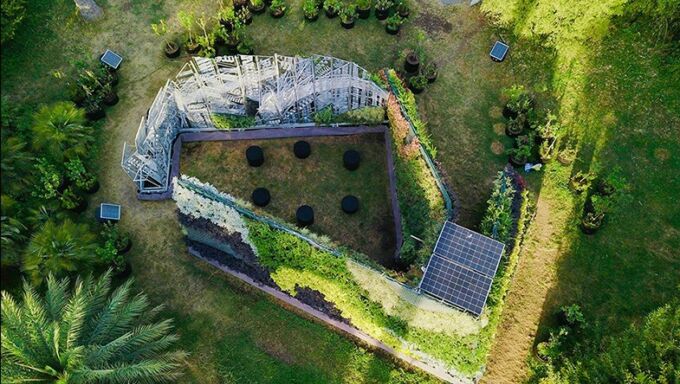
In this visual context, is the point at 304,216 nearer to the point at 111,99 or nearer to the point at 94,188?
the point at 94,188

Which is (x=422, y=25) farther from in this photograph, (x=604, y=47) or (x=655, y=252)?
(x=655, y=252)

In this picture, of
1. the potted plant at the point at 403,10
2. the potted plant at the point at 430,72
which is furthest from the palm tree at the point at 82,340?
the potted plant at the point at 403,10

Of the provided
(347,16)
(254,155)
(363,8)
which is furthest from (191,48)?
(363,8)

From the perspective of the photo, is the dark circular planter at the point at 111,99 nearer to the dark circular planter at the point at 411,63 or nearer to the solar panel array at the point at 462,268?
the dark circular planter at the point at 411,63

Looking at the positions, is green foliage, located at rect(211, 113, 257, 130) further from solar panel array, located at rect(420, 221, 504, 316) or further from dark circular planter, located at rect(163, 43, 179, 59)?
solar panel array, located at rect(420, 221, 504, 316)

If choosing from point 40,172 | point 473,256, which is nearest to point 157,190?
point 40,172

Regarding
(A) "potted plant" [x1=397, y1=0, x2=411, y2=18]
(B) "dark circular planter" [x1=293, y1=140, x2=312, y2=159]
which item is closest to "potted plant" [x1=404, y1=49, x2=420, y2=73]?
(A) "potted plant" [x1=397, y1=0, x2=411, y2=18]
